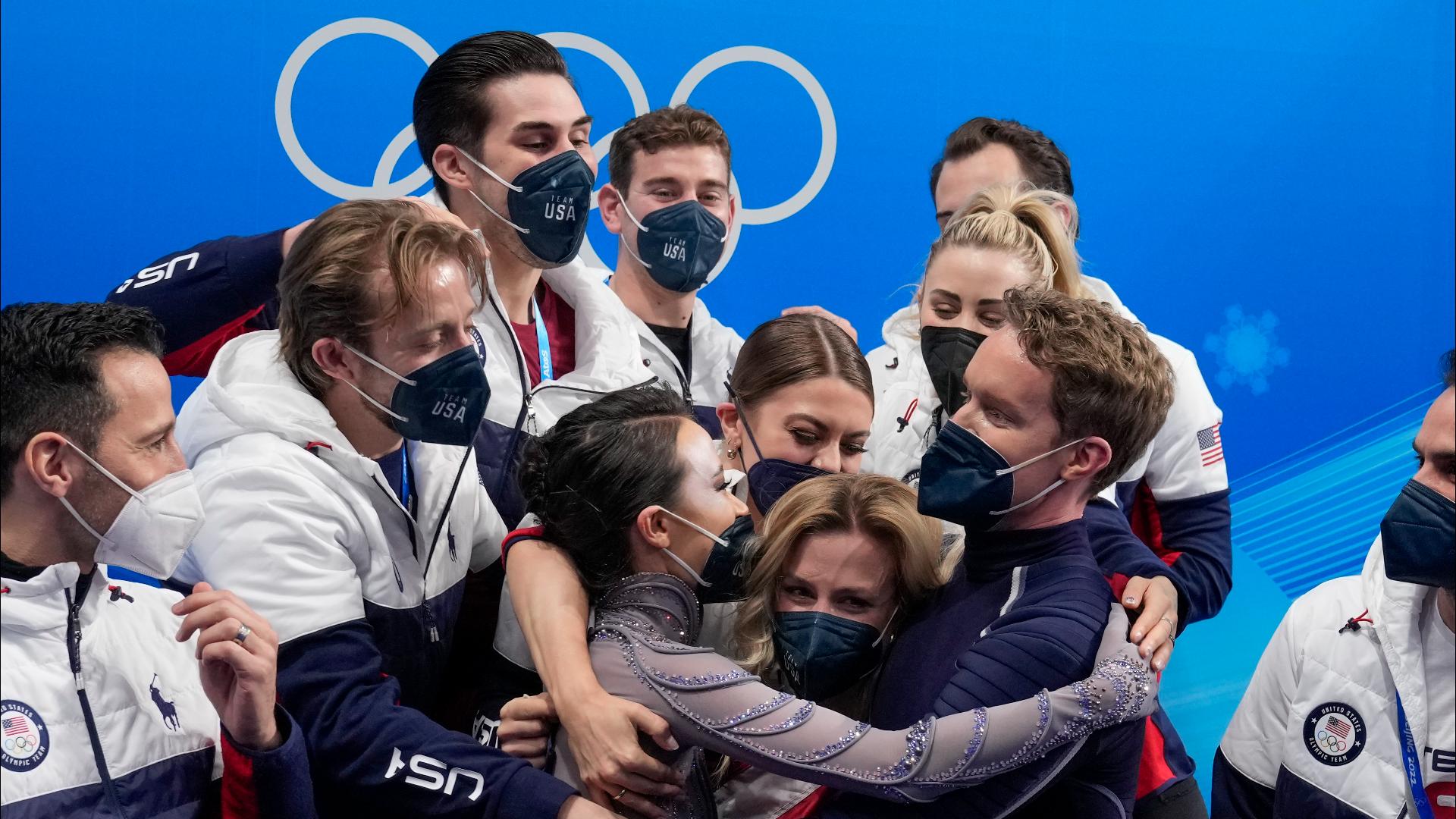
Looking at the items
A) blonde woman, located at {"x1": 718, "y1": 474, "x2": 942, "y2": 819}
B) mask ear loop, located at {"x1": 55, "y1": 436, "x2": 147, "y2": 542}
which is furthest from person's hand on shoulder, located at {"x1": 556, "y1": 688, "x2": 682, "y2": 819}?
mask ear loop, located at {"x1": 55, "y1": 436, "x2": 147, "y2": 542}

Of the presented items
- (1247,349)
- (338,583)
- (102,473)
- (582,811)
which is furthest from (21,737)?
(1247,349)

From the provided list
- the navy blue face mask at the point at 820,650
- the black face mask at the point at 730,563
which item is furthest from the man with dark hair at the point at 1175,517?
the black face mask at the point at 730,563

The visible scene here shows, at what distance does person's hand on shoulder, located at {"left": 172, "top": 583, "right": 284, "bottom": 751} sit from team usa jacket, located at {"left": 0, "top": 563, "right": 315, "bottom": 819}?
4cm

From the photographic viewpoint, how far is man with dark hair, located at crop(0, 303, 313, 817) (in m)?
1.79

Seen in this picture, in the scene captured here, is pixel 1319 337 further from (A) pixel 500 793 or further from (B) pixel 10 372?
(B) pixel 10 372

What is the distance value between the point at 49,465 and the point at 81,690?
29 centimetres

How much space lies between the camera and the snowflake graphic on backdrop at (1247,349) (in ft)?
14.8

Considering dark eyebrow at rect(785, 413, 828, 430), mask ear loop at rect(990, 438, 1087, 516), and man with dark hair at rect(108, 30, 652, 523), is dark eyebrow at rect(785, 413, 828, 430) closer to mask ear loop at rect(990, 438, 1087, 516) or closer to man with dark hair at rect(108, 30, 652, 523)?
man with dark hair at rect(108, 30, 652, 523)

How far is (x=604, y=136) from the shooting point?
4.12 meters

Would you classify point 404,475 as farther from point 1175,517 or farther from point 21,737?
point 1175,517

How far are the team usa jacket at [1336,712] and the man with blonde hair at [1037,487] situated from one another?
1.51 feet

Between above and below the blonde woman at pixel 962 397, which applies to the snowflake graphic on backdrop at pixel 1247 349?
above

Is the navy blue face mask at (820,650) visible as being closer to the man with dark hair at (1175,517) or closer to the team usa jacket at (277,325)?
the man with dark hair at (1175,517)

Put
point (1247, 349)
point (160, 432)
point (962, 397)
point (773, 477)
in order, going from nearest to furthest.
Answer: point (160, 432) → point (773, 477) → point (962, 397) → point (1247, 349)
